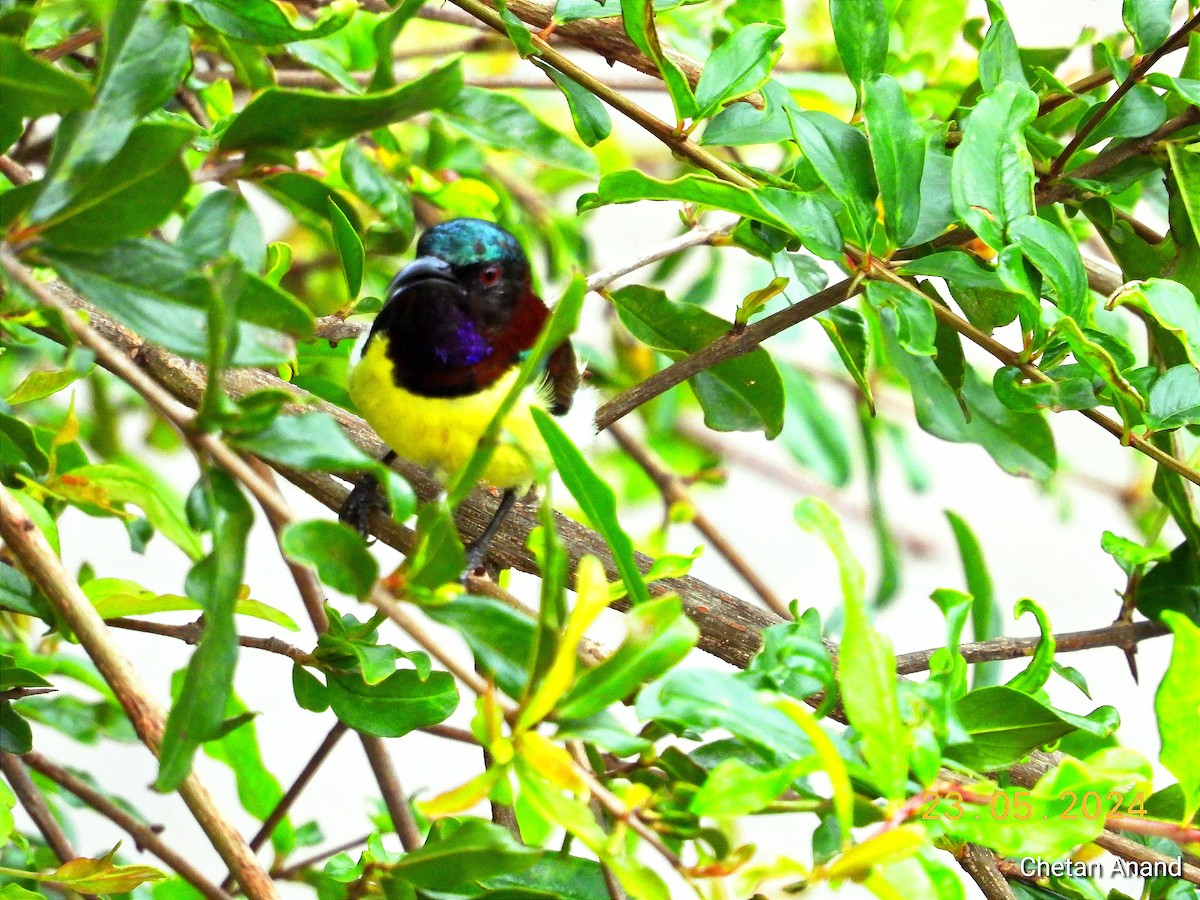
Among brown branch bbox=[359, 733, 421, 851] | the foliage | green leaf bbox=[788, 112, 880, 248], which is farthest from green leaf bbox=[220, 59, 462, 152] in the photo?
brown branch bbox=[359, 733, 421, 851]

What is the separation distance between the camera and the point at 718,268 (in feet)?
7.64

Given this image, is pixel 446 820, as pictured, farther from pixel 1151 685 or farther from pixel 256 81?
pixel 1151 685

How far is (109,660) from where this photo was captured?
792 mm

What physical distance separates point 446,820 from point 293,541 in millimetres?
Result: 474

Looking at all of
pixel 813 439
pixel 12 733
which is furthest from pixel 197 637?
pixel 813 439

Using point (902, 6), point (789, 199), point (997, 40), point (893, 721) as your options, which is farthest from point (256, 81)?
point (893, 721)

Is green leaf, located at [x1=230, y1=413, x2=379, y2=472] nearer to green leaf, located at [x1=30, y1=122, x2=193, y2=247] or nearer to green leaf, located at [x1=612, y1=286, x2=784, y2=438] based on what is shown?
green leaf, located at [x1=30, y1=122, x2=193, y2=247]

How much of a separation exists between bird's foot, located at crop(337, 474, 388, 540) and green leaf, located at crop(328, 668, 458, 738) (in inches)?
10.4

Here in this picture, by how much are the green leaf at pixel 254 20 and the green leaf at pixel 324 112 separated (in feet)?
0.58

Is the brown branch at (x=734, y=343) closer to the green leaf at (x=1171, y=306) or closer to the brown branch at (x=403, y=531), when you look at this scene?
the brown branch at (x=403, y=531)

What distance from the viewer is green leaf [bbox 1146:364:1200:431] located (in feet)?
3.46

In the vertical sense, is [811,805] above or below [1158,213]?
below

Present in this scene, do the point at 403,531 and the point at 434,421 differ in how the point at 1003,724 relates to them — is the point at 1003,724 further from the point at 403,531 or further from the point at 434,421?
the point at 434,421

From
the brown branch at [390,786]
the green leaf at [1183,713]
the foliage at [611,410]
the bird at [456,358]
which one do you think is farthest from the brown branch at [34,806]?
the green leaf at [1183,713]
